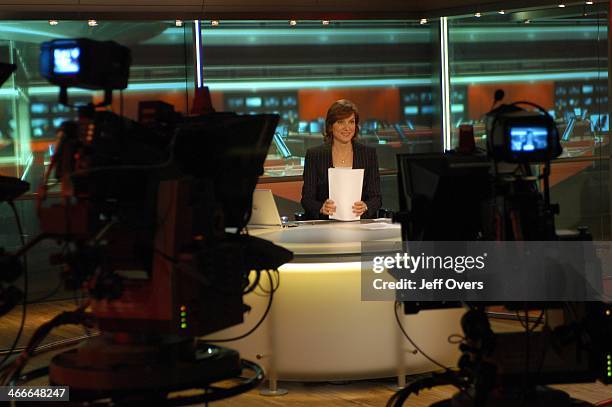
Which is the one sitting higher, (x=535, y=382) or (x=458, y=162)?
(x=458, y=162)

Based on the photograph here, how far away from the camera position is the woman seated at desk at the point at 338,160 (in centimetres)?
573

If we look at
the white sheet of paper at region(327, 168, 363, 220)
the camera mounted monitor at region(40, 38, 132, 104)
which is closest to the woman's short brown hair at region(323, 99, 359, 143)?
the white sheet of paper at region(327, 168, 363, 220)

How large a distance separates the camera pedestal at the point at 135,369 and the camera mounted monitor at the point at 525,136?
1.08 meters

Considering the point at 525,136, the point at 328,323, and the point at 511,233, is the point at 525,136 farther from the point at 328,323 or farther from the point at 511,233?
the point at 328,323

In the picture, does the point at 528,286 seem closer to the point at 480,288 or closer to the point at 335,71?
the point at 480,288

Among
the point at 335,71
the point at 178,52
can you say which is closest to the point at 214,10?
the point at 178,52

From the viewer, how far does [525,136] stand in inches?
116

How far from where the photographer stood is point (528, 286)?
307cm

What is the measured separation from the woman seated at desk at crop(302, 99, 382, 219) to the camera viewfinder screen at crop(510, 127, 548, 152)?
2694 millimetres

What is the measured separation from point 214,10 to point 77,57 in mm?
4218

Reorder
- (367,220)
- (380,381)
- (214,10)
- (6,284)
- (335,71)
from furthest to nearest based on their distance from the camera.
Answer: (335,71) → (214,10) → (367,220) → (380,381) → (6,284)

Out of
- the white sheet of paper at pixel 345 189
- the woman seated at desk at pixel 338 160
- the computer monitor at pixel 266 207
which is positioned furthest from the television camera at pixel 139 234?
the woman seated at desk at pixel 338 160

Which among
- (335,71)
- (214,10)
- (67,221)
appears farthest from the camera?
(335,71)

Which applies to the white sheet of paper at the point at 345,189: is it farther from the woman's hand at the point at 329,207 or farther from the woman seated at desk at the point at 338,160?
the woman seated at desk at the point at 338,160
